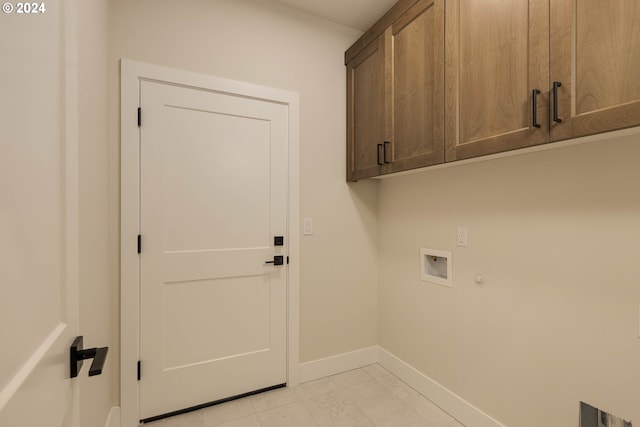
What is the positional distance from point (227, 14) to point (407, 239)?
2.11 m

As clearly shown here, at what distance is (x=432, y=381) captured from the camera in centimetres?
203

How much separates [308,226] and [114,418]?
1.69 m

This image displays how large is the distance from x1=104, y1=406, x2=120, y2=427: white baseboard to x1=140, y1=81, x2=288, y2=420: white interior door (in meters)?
0.13

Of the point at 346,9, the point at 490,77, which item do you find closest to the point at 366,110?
the point at 346,9

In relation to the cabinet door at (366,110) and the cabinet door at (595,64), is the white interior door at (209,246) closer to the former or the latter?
the cabinet door at (366,110)

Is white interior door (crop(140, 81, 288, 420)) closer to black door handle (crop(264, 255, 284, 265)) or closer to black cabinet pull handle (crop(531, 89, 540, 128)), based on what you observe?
black door handle (crop(264, 255, 284, 265))

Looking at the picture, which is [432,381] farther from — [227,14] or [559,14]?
[227,14]

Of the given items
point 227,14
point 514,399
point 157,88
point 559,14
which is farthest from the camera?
point 227,14

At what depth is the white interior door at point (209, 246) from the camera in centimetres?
183

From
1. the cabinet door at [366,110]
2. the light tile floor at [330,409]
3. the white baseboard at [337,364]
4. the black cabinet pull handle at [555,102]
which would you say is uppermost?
the cabinet door at [366,110]

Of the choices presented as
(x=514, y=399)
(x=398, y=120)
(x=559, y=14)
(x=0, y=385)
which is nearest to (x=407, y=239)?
(x=398, y=120)

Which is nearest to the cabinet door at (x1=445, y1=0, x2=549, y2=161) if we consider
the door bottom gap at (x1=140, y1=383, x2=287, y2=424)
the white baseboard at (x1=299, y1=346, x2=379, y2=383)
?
the white baseboard at (x1=299, y1=346, x2=379, y2=383)

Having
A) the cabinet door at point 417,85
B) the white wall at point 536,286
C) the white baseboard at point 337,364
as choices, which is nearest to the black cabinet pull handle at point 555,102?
the white wall at point 536,286

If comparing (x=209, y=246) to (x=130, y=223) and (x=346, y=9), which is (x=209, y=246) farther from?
(x=346, y=9)
